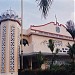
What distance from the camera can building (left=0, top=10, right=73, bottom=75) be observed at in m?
29.5

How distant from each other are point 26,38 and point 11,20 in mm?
5908

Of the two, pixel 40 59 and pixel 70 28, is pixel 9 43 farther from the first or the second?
pixel 70 28

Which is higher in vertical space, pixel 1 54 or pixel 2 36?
pixel 2 36

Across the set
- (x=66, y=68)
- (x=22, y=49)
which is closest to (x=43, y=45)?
(x=22, y=49)

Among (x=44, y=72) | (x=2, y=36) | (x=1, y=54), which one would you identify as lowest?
(x=44, y=72)

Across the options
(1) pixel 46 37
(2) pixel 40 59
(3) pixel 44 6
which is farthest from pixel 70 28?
(3) pixel 44 6

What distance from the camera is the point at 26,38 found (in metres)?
35.3

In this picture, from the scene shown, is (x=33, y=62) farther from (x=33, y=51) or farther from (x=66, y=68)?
(x=66, y=68)

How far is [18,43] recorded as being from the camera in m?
30.8

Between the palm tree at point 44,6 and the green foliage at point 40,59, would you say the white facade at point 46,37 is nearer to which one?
the green foliage at point 40,59

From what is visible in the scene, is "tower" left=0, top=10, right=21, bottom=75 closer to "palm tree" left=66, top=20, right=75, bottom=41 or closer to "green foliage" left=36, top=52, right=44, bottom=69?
"green foliage" left=36, top=52, right=44, bottom=69

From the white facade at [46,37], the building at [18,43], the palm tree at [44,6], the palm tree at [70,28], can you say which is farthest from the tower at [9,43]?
the palm tree at [44,6]

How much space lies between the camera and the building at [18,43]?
29.5 metres

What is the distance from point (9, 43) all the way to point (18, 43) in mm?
1409
